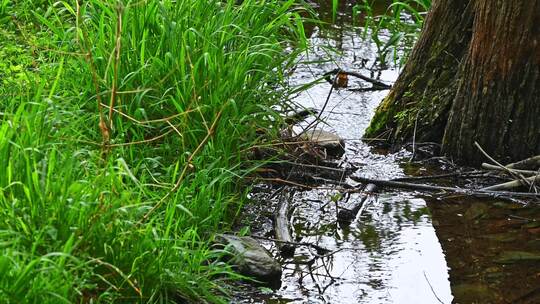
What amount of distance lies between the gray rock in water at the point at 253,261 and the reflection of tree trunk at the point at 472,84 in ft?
6.08

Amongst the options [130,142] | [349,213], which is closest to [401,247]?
[349,213]

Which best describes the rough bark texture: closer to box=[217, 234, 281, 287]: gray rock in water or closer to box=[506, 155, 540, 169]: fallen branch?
box=[506, 155, 540, 169]: fallen branch

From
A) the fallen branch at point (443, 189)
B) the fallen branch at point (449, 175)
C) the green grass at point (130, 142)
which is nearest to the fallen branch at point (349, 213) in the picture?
the fallen branch at point (443, 189)

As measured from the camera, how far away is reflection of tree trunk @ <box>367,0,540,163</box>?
18.1 ft

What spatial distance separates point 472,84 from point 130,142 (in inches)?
81.7

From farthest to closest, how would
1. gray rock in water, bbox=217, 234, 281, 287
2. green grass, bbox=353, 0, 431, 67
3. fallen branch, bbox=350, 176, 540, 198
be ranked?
1. green grass, bbox=353, 0, 431, 67
2. fallen branch, bbox=350, 176, 540, 198
3. gray rock in water, bbox=217, 234, 281, 287

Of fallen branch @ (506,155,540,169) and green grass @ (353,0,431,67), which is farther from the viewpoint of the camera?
green grass @ (353,0,431,67)

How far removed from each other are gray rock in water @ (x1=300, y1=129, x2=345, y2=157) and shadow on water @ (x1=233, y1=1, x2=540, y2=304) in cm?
8

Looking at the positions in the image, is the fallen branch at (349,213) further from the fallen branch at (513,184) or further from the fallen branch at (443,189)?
the fallen branch at (513,184)

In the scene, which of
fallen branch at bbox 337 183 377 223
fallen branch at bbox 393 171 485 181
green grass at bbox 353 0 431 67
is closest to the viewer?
fallen branch at bbox 337 183 377 223

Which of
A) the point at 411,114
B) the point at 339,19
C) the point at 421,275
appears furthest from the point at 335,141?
the point at 339,19

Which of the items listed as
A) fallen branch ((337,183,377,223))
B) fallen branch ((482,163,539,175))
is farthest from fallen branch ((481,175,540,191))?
fallen branch ((337,183,377,223))

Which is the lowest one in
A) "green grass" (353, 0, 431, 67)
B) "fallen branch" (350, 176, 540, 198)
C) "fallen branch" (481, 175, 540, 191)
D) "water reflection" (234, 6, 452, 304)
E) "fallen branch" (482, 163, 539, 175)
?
"water reflection" (234, 6, 452, 304)

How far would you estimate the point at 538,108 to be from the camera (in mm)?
5582
